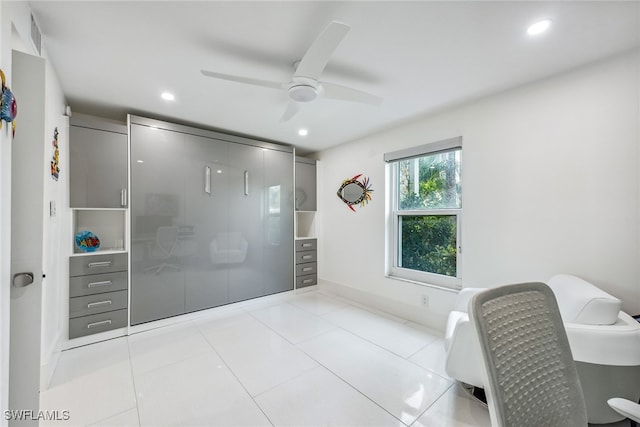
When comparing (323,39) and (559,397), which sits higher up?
(323,39)

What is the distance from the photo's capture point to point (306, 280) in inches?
163

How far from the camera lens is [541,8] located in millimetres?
1358

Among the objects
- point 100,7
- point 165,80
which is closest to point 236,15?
point 100,7

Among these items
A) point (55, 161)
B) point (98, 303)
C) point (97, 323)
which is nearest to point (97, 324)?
point (97, 323)

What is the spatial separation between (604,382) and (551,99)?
199cm

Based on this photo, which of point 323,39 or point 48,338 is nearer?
point 323,39

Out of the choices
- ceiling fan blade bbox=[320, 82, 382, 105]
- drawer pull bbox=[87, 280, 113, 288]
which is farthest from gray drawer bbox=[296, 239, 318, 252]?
ceiling fan blade bbox=[320, 82, 382, 105]

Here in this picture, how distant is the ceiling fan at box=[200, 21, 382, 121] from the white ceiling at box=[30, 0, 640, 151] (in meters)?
0.20

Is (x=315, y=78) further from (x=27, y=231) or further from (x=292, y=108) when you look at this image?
(x=27, y=231)

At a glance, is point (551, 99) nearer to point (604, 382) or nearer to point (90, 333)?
point (604, 382)

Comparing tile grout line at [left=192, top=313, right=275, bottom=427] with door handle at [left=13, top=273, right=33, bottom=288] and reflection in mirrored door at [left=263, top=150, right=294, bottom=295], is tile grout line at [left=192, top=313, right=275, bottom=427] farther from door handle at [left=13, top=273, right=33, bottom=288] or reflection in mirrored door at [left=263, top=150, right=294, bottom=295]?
door handle at [left=13, top=273, right=33, bottom=288]

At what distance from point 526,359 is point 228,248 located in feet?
10.2

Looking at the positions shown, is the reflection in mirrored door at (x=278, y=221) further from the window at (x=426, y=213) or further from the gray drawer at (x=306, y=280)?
the window at (x=426, y=213)

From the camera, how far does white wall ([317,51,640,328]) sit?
1.74m
